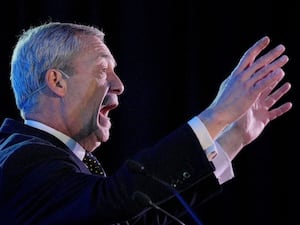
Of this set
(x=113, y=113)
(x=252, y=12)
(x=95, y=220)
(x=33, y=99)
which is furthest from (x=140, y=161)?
(x=252, y=12)

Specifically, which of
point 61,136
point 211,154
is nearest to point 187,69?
point 61,136

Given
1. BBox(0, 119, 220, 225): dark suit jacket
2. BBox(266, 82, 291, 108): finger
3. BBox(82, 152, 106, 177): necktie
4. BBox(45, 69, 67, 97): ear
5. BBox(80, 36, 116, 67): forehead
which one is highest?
BBox(80, 36, 116, 67): forehead

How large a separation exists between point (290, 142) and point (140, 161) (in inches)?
58.2

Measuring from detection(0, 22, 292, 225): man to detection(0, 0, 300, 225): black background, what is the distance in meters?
0.97

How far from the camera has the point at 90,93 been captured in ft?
5.60

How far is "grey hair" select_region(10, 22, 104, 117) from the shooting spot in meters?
1.71

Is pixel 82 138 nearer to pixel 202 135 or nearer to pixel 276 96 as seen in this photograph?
pixel 202 135

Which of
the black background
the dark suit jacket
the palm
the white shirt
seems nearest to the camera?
the dark suit jacket

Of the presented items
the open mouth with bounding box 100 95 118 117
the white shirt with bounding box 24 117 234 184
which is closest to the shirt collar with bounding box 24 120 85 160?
the white shirt with bounding box 24 117 234 184

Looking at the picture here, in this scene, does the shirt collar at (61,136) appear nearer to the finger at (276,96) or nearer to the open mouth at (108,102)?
the open mouth at (108,102)

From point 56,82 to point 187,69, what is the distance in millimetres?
1132

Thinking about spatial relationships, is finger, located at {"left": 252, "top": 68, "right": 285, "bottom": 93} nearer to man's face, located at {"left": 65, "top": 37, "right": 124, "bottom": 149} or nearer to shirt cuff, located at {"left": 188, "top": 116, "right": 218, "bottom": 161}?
shirt cuff, located at {"left": 188, "top": 116, "right": 218, "bottom": 161}

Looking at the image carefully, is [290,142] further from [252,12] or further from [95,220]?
[95,220]

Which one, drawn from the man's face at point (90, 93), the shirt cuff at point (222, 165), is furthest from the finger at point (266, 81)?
the man's face at point (90, 93)
